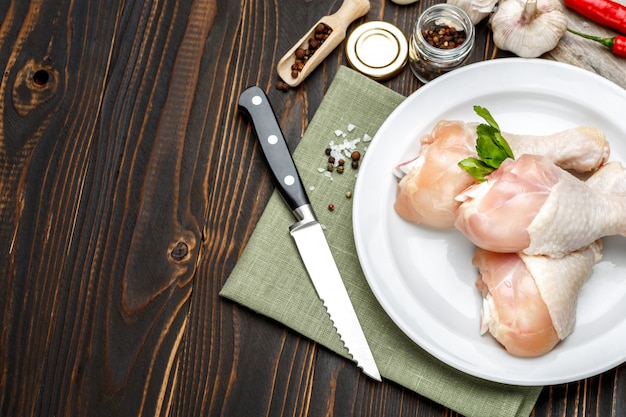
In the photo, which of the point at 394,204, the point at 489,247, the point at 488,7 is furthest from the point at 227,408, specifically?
the point at 488,7

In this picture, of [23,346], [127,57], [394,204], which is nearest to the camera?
[394,204]

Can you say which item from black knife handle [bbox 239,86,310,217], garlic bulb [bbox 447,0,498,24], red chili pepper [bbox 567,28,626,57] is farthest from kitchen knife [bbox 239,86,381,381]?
red chili pepper [bbox 567,28,626,57]

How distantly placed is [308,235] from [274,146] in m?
0.30

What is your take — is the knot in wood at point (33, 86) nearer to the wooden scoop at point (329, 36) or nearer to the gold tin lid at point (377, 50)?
the wooden scoop at point (329, 36)

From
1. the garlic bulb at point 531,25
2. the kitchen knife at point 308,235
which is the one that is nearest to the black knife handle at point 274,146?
the kitchen knife at point 308,235

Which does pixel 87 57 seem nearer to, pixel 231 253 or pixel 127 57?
pixel 127 57

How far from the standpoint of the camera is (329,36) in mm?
2166

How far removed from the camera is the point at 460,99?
2004 mm

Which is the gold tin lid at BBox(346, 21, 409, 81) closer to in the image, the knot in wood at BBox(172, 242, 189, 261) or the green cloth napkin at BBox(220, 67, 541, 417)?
the green cloth napkin at BBox(220, 67, 541, 417)

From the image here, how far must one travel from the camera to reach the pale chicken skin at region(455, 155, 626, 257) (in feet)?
5.69

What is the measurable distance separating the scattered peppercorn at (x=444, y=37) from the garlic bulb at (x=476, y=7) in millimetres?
67

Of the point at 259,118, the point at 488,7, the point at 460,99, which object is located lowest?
the point at 259,118

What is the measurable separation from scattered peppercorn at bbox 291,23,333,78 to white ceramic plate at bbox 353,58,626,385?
0.39 m

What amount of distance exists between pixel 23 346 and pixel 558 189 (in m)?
1.70
